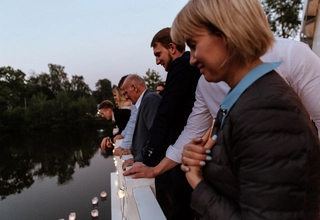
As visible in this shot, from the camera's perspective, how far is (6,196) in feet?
60.6

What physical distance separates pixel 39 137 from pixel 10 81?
1391 cm

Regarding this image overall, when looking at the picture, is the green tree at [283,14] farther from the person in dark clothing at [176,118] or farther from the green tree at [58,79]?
the green tree at [58,79]

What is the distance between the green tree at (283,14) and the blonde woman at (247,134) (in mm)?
10948

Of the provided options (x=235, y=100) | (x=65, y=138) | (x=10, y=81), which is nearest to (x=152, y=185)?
(x=235, y=100)

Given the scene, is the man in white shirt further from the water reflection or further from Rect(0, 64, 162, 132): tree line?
Rect(0, 64, 162, 132): tree line

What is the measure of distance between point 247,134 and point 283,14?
40.2ft

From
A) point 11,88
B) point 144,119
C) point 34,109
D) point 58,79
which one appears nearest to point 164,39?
point 144,119

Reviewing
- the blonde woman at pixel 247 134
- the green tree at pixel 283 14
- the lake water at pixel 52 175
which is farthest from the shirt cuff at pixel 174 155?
the lake water at pixel 52 175

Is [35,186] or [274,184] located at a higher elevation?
[274,184]

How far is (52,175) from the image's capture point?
23.2 metres

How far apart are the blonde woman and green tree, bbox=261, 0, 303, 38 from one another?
1095cm

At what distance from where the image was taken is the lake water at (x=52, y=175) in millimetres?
15391

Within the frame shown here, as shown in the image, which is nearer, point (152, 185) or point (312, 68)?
point (312, 68)

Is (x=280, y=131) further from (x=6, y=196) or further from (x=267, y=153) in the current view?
(x=6, y=196)
